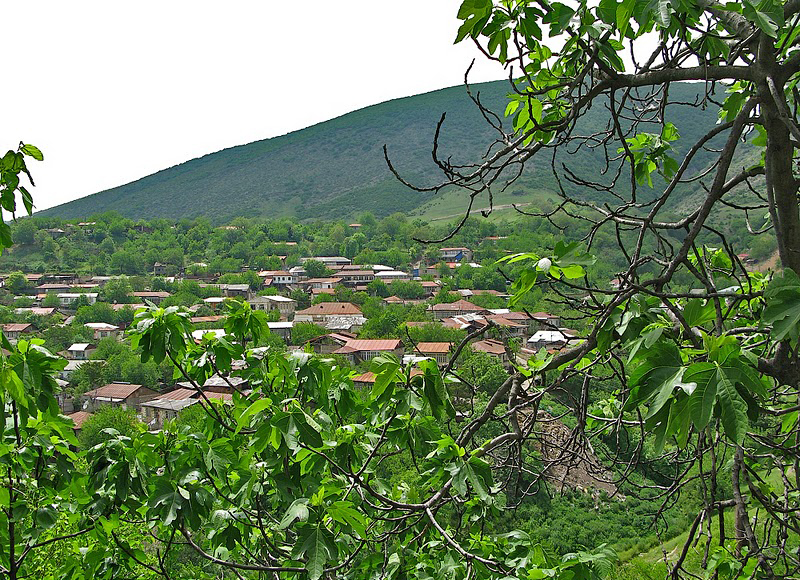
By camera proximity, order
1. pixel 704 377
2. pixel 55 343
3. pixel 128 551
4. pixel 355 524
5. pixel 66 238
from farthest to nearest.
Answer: pixel 66 238 < pixel 55 343 < pixel 128 551 < pixel 355 524 < pixel 704 377

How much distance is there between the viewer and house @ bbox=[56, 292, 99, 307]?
50000 mm

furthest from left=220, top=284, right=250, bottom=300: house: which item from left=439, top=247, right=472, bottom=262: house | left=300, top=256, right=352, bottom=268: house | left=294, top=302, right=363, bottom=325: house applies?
left=439, top=247, right=472, bottom=262: house

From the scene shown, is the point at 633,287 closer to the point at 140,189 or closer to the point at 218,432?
the point at 218,432

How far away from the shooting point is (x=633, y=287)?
1280 mm

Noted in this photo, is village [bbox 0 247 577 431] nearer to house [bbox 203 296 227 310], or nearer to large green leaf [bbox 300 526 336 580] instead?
house [bbox 203 296 227 310]

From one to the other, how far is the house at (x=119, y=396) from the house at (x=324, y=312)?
562 inches

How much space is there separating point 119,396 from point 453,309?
21702mm

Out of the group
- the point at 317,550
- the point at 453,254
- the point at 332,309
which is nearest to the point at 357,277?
the point at 332,309

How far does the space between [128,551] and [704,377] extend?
2.01 meters

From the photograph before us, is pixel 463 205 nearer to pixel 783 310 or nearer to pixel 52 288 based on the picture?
pixel 52 288

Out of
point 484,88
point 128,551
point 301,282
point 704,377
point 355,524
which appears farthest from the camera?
point 484,88

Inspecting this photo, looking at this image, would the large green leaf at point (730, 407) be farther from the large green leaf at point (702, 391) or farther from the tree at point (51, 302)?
the tree at point (51, 302)

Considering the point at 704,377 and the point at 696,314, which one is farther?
the point at 696,314

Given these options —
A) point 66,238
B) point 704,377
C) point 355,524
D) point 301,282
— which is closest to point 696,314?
point 704,377
